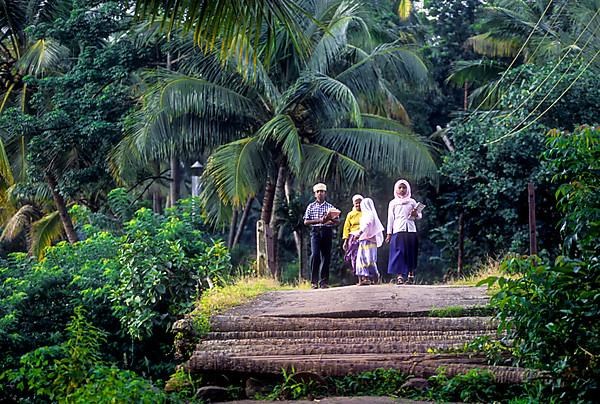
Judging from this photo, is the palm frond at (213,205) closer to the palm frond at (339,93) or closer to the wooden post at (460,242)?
the palm frond at (339,93)

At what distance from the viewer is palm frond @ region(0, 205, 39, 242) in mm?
26766

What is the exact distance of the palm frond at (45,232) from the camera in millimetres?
26141

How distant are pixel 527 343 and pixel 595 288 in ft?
3.08

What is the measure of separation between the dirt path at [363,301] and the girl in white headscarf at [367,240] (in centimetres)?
147

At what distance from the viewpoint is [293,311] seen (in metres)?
12.4

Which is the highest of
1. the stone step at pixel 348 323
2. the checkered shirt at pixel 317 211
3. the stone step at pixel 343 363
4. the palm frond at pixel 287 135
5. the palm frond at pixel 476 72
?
the palm frond at pixel 476 72

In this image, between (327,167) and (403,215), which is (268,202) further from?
(403,215)

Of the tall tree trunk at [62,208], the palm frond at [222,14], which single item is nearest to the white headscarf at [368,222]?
the palm frond at [222,14]

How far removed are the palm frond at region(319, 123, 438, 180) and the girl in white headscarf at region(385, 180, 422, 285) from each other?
6.20 m

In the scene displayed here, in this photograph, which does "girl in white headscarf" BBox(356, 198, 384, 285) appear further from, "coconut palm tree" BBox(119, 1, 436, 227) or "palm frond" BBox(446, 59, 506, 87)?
"palm frond" BBox(446, 59, 506, 87)

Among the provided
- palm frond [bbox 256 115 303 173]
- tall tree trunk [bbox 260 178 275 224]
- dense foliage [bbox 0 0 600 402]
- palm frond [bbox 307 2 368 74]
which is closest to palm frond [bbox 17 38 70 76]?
dense foliage [bbox 0 0 600 402]

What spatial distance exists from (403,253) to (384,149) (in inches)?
259

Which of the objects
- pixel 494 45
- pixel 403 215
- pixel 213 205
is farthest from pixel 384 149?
pixel 403 215

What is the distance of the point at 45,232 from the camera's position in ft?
86.4
